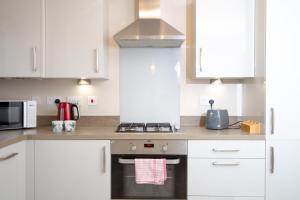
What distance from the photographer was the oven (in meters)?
2.08

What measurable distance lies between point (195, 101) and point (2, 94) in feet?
6.11

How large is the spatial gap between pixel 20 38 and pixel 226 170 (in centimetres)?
197

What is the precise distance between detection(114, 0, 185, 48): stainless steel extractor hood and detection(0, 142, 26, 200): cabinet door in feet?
3.66

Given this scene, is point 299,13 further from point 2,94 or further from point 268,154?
point 2,94

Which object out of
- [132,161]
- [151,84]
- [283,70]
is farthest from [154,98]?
[283,70]

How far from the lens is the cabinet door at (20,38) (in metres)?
2.24

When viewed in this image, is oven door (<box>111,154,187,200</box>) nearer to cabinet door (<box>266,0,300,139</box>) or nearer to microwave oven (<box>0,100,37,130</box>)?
cabinet door (<box>266,0,300,139</box>)

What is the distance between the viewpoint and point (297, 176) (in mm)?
2053

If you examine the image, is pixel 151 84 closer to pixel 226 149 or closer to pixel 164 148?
pixel 164 148

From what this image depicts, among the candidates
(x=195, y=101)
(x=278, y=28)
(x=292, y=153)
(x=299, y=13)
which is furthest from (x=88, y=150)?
(x=299, y=13)

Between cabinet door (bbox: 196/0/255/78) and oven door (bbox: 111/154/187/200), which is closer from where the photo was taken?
oven door (bbox: 111/154/187/200)

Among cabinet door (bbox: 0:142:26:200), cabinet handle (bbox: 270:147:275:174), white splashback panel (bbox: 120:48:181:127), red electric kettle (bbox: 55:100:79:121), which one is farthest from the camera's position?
white splashback panel (bbox: 120:48:181:127)

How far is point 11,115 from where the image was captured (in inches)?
90.4

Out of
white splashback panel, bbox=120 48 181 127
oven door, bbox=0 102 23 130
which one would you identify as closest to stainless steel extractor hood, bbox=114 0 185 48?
white splashback panel, bbox=120 48 181 127
